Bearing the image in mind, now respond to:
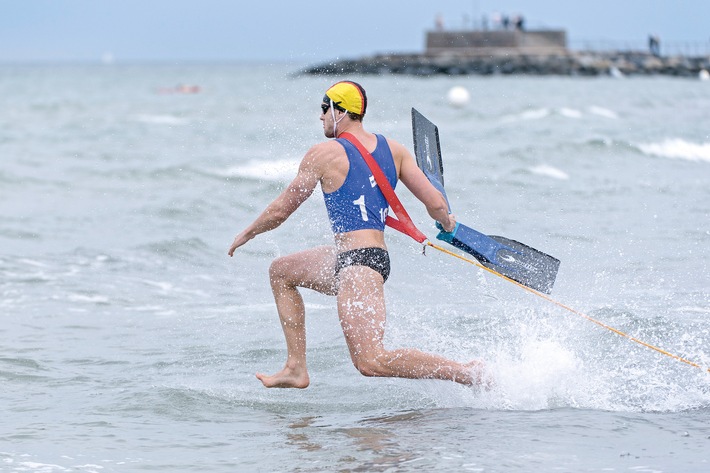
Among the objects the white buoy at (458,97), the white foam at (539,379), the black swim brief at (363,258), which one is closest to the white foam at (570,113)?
the white buoy at (458,97)

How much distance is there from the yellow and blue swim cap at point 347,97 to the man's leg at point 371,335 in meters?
0.93

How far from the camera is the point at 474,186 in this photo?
696 inches

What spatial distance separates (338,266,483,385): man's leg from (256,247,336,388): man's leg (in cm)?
20

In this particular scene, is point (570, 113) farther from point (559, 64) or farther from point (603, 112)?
point (559, 64)

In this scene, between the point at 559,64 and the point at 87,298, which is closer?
the point at 87,298

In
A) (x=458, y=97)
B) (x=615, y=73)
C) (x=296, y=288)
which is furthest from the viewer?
(x=615, y=73)

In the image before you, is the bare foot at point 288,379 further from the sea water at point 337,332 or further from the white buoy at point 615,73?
the white buoy at point 615,73

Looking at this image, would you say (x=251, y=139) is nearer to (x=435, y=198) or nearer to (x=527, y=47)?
(x=435, y=198)

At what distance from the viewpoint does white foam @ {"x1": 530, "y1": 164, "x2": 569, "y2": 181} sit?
19.1 metres

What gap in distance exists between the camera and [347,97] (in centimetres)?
632

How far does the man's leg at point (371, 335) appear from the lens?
6.21 m

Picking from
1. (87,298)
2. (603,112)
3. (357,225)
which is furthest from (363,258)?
(603,112)

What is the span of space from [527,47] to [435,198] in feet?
256

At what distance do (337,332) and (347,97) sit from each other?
3.05 m
